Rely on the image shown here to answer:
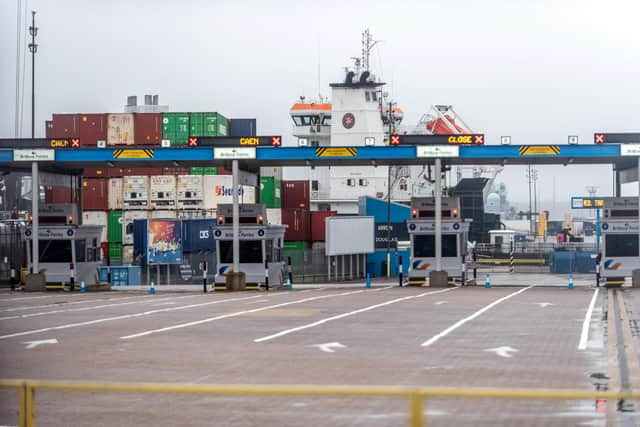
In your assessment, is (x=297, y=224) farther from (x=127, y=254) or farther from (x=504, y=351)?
(x=504, y=351)

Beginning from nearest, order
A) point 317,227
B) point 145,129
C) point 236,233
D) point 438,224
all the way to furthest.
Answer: point 236,233 → point 438,224 → point 317,227 → point 145,129

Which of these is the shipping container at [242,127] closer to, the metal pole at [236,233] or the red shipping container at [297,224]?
the red shipping container at [297,224]

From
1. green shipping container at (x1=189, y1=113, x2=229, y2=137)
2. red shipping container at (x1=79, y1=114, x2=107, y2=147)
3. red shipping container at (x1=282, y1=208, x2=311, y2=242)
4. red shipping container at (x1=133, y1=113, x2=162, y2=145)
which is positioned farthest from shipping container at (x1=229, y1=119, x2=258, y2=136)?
red shipping container at (x1=282, y1=208, x2=311, y2=242)

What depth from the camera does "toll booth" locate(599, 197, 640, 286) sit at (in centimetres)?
4150

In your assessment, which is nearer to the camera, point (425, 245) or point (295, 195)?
point (425, 245)

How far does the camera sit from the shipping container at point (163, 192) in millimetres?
66000

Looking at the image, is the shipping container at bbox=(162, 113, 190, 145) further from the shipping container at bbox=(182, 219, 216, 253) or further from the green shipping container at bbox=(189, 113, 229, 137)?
the shipping container at bbox=(182, 219, 216, 253)

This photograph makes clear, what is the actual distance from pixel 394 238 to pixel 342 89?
16.1 meters

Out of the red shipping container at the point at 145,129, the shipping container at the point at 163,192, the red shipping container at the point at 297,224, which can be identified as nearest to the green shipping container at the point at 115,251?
the shipping container at the point at 163,192

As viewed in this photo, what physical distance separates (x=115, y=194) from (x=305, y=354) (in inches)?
2005

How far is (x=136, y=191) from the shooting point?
6606cm

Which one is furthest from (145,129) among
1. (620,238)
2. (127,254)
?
(620,238)

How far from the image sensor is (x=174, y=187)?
2608 inches

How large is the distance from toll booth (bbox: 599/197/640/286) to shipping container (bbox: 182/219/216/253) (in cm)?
2616
